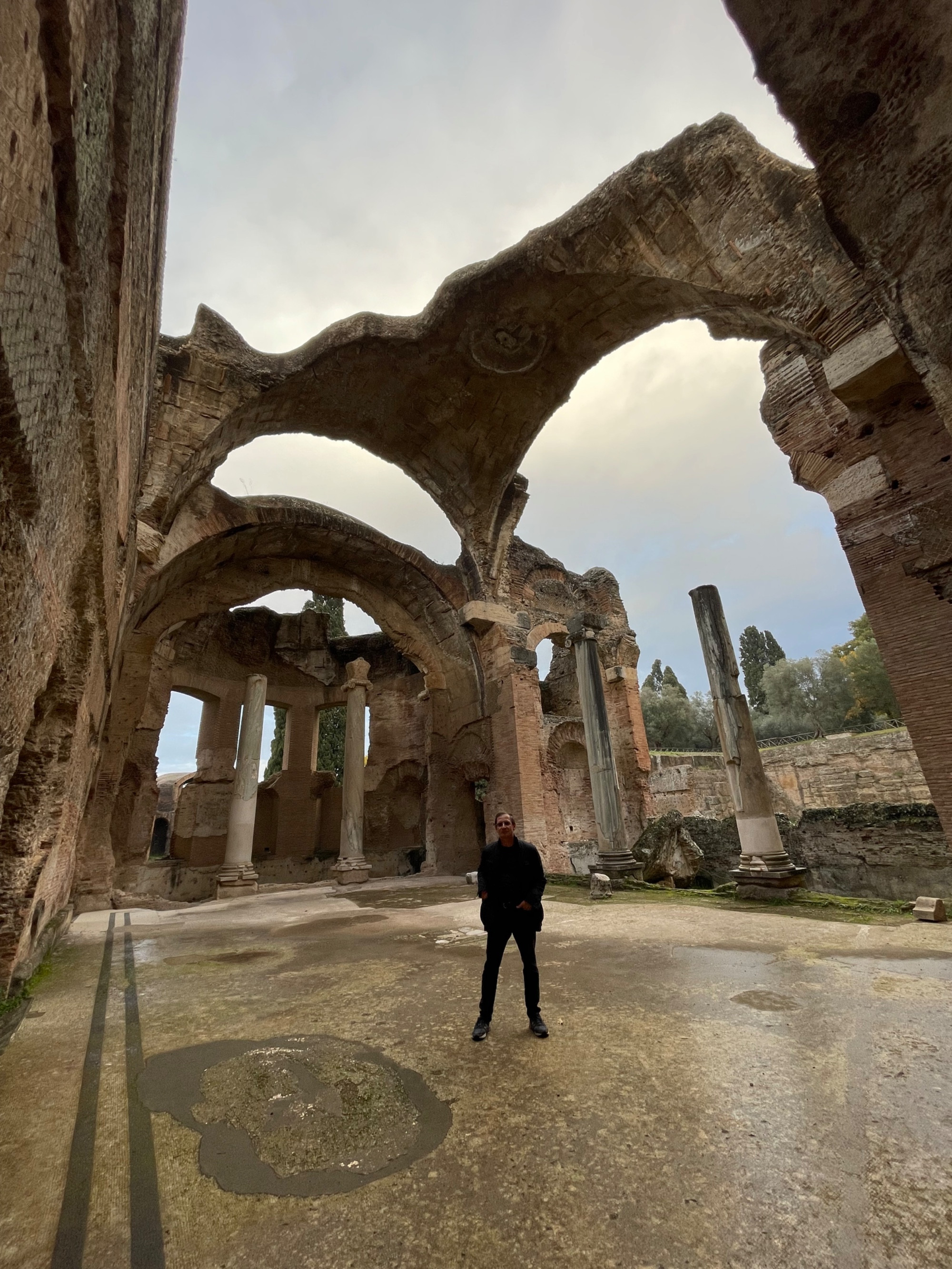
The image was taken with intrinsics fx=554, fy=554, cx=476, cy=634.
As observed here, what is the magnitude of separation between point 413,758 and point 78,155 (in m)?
17.5

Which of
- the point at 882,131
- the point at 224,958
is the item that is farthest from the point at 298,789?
the point at 882,131

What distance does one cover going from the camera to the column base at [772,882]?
23.0 ft

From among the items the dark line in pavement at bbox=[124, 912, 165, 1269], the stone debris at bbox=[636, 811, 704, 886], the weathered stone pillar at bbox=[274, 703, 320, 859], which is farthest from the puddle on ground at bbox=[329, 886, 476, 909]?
the weathered stone pillar at bbox=[274, 703, 320, 859]

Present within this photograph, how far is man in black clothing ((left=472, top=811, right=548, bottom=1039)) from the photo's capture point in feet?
9.37

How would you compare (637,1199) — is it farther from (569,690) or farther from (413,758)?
(413,758)

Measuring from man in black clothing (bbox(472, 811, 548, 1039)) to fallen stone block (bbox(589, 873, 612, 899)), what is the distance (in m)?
5.45

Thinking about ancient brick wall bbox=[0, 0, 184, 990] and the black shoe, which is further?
the black shoe

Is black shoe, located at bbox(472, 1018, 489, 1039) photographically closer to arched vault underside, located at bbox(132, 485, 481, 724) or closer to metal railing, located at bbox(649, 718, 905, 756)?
arched vault underside, located at bbox(132, 485, 481, 724)

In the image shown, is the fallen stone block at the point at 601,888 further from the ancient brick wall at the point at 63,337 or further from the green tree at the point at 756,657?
the green tree at the point at 756,657

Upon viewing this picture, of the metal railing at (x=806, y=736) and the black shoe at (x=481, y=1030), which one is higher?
the metal railing at (x=806, y=736)

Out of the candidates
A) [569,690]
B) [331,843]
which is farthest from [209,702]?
[569,690]

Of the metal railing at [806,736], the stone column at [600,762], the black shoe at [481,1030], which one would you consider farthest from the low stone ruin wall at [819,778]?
the black shoe at [481,1030]

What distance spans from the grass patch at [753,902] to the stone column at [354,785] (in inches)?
209

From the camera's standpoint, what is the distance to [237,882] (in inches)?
467
